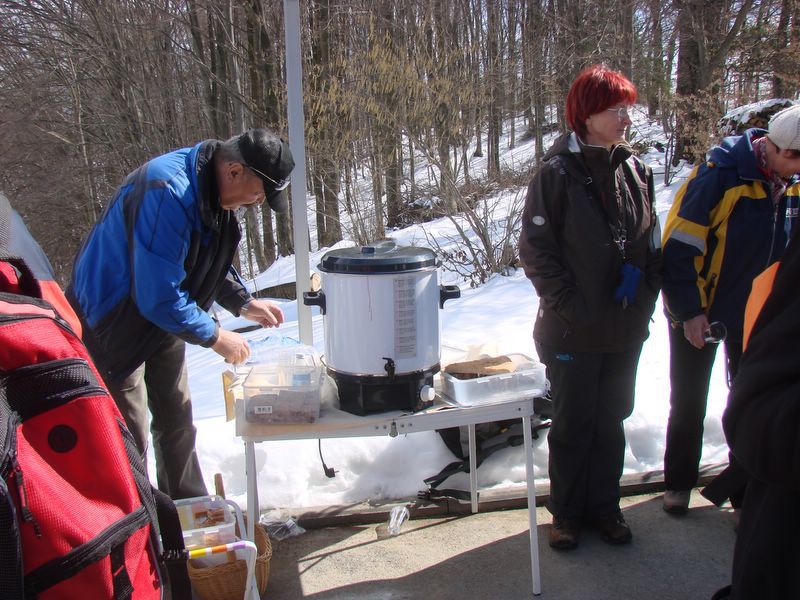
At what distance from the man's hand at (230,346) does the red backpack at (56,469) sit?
1.08 metres

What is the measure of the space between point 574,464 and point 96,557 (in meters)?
2.01

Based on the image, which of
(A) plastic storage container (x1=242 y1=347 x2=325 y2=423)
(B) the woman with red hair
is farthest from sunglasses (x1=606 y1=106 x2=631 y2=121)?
(A) plastic storage container (x1=242 y1=347 x2=325 y2=423)

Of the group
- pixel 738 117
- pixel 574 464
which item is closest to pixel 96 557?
pixel 574 464

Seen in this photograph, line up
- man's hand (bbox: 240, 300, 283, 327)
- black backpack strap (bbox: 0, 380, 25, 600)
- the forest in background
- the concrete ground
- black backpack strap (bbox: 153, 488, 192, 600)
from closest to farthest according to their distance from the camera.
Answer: black backpack strap (bbox: 0, 380, 25, 600) → black backpack strap (bbox: 153, 488, 192, 600) → the concrete ground → man's hand (bbox: 240, 300, 283, 327) → the forest in background

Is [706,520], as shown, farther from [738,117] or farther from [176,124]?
[176,124]

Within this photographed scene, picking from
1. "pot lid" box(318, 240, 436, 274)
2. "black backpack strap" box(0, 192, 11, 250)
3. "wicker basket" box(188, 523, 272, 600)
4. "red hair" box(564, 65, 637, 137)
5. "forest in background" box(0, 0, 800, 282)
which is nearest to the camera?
"black backpack strap" box(0, 192, 11, 250)

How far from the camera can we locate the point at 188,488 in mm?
2840

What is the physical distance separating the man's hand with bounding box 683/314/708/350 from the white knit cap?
70cm

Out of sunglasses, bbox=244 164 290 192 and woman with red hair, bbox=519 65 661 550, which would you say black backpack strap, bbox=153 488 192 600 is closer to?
sunglasses, bbox=244 164 290 192

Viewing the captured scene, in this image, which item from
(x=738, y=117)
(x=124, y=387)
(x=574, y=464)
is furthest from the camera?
(x=738, y=117)

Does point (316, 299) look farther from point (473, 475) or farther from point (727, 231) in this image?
point (727, 231)

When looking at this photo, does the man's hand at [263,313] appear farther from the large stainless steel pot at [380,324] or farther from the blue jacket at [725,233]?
the blue jacket at [725,233]

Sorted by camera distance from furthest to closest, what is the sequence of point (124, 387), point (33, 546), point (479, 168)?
point (479, 168) < point (124, 387) < point (33, 546)

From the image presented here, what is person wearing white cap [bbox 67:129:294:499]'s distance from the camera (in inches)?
88.6
